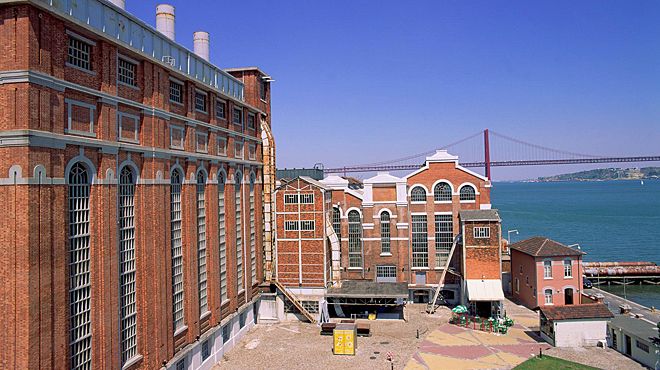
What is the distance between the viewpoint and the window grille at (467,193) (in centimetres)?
4722

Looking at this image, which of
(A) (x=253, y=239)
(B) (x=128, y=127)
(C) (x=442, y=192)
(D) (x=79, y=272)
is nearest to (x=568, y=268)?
(C) (x=442, y=192)

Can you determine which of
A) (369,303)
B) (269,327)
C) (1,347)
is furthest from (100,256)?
(369,303)

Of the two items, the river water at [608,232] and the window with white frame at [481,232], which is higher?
the window with white frame at [481,232]

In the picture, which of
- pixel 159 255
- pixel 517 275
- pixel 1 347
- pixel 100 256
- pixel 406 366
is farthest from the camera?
pixel 517 275

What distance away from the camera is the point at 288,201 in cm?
4184

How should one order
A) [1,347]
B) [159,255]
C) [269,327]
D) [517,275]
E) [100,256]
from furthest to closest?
[517,275]
[269,327]
[159,255]
[100,256]
[1,347]

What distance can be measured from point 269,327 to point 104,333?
21.1 metres

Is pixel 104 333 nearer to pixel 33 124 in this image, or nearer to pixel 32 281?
pixel 32 281

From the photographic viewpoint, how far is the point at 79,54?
18.8 m

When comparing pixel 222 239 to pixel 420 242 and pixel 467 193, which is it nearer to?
pixel 420 242

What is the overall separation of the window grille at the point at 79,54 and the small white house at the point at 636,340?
106 ft

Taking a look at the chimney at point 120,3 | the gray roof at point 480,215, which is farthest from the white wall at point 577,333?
the chimney at point 120,3

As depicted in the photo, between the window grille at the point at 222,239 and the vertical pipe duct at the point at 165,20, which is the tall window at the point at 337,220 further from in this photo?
the vertical pipe duct at the point at 165,20

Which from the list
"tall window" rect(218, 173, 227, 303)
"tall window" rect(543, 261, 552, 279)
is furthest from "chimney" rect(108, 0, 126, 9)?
"tall window" rect(543, 261, 552, 279)
